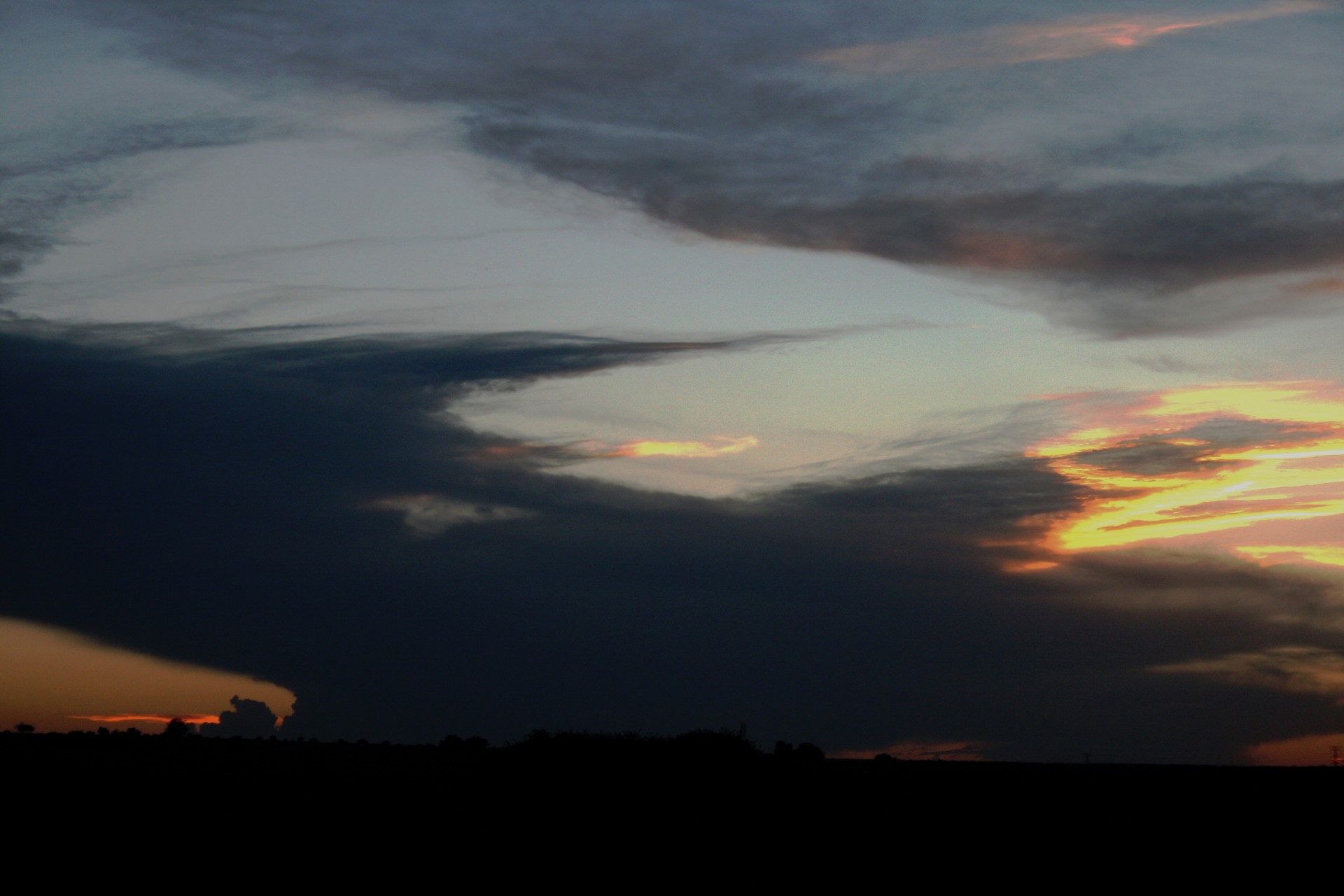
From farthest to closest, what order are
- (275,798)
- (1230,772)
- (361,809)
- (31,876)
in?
(1230,772) < (275,798) < (361,809) < (31,876)

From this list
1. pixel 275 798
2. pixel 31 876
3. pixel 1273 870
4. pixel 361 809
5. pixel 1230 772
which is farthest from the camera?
pixel 1230 772

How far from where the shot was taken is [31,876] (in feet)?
82.4

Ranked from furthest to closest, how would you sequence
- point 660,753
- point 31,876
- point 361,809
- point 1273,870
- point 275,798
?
point 660,753, point 275,798, point 361,809, point 1273,870, point 31,876

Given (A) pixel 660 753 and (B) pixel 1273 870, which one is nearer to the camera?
(B) pixel 1273 870

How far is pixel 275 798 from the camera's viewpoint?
145ft

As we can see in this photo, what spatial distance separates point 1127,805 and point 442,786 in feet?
95.1

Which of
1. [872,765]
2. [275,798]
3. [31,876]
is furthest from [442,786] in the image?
[872,765]

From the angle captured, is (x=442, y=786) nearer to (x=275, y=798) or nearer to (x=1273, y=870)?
(x=275, y=798)

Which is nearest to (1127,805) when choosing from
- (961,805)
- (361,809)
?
(961,805)

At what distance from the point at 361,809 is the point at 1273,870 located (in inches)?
1106

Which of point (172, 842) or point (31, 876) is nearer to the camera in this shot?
point (31, 876)

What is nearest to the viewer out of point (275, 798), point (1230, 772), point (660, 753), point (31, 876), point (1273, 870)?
point (31, 876)

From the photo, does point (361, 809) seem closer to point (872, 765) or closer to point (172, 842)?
point (172, 842)

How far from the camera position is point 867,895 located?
83.4 feet
